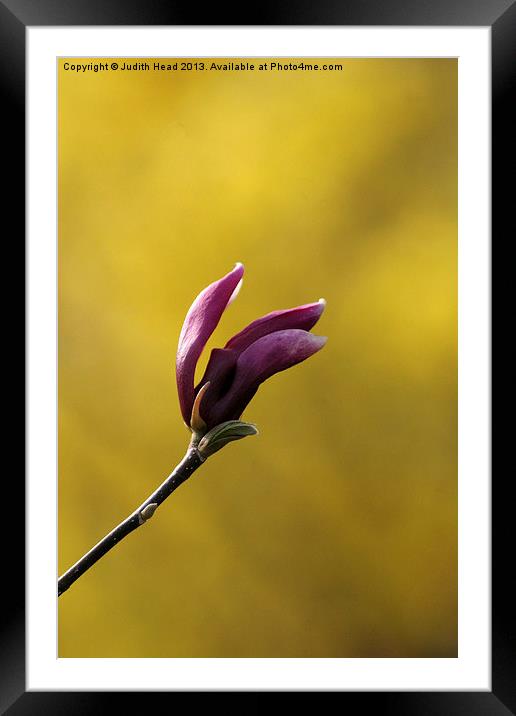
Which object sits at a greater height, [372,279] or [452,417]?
[372,279]

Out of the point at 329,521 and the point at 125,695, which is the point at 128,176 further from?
the point at 125,695

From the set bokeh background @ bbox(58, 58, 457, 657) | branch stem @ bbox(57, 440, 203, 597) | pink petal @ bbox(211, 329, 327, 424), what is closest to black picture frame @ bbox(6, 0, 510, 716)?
bokeh background @ bbox(58, 58, 457, 657)

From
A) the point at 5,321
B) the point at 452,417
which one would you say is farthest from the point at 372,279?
the point at 5,321

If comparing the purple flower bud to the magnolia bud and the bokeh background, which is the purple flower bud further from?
the bokeh background

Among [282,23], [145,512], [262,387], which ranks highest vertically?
[282,23]

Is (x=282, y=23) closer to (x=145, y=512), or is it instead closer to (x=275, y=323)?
(x=275, y=323)

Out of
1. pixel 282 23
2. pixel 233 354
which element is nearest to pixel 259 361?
pixel 233 354
